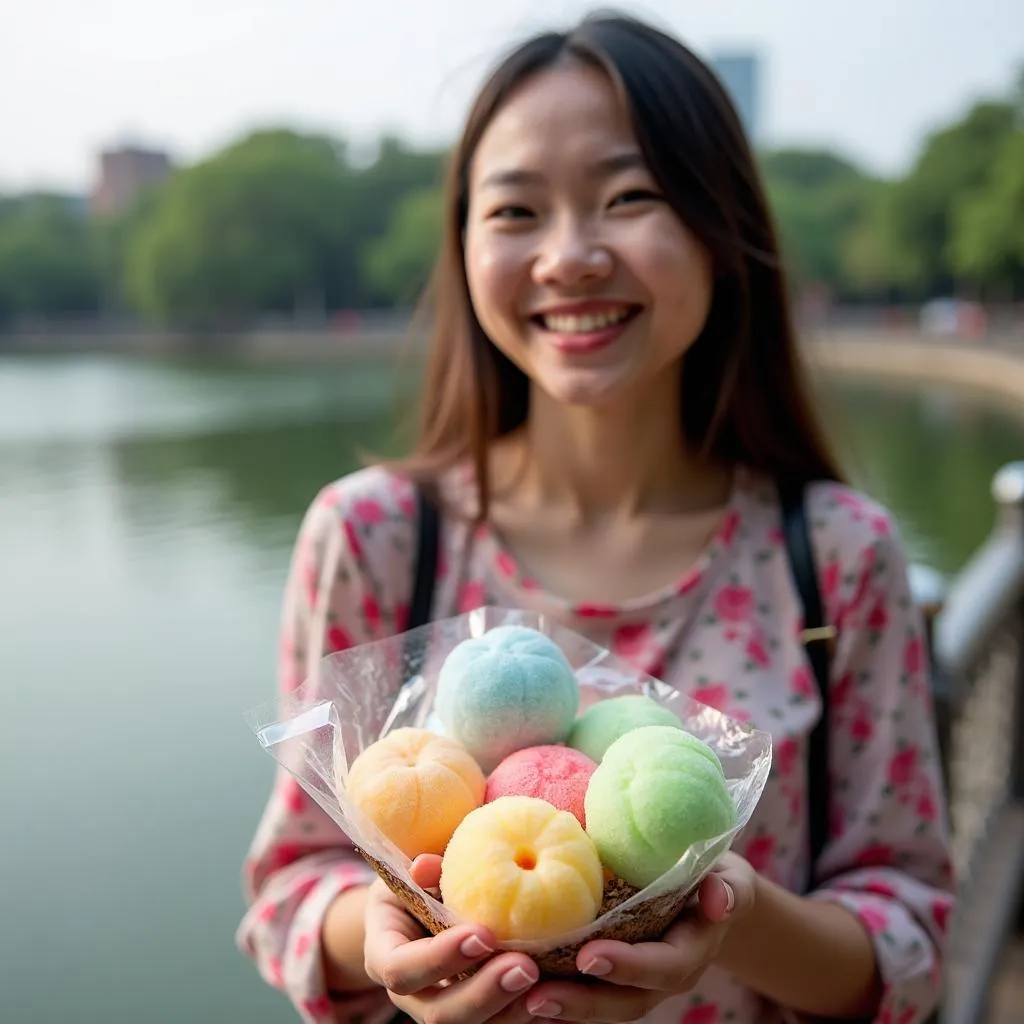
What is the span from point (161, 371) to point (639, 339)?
37515 mm

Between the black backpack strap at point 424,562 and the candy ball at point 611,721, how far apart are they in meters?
0.43

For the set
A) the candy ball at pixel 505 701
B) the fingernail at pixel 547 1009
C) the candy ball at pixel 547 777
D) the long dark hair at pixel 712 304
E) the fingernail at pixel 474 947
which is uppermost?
the long dark hair at pixel 712 304

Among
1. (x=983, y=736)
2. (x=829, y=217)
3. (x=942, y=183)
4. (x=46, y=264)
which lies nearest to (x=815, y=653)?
(x=983, y=736)

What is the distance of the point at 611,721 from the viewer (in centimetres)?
107

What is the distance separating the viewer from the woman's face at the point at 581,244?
1382mm

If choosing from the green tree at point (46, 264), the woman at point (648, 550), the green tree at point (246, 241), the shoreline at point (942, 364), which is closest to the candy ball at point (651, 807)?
the woman at point (648, 550)

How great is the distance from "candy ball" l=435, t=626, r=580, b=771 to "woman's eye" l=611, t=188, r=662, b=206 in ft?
2.00

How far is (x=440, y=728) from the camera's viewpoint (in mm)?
1119

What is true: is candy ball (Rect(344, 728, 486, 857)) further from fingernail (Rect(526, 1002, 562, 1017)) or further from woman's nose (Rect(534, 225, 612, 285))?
woman's nose (Rect(534, 225, 612, 285))

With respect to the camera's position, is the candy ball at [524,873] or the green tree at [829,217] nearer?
the candy ball at [524,873]

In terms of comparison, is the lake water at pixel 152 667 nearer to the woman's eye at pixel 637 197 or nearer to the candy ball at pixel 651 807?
the woman's eye at pixel 637 197

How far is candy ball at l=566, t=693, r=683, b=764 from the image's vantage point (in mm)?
1054

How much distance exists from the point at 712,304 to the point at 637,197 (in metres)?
0.33

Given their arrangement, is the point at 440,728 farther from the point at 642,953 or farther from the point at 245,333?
the point at 245,333
